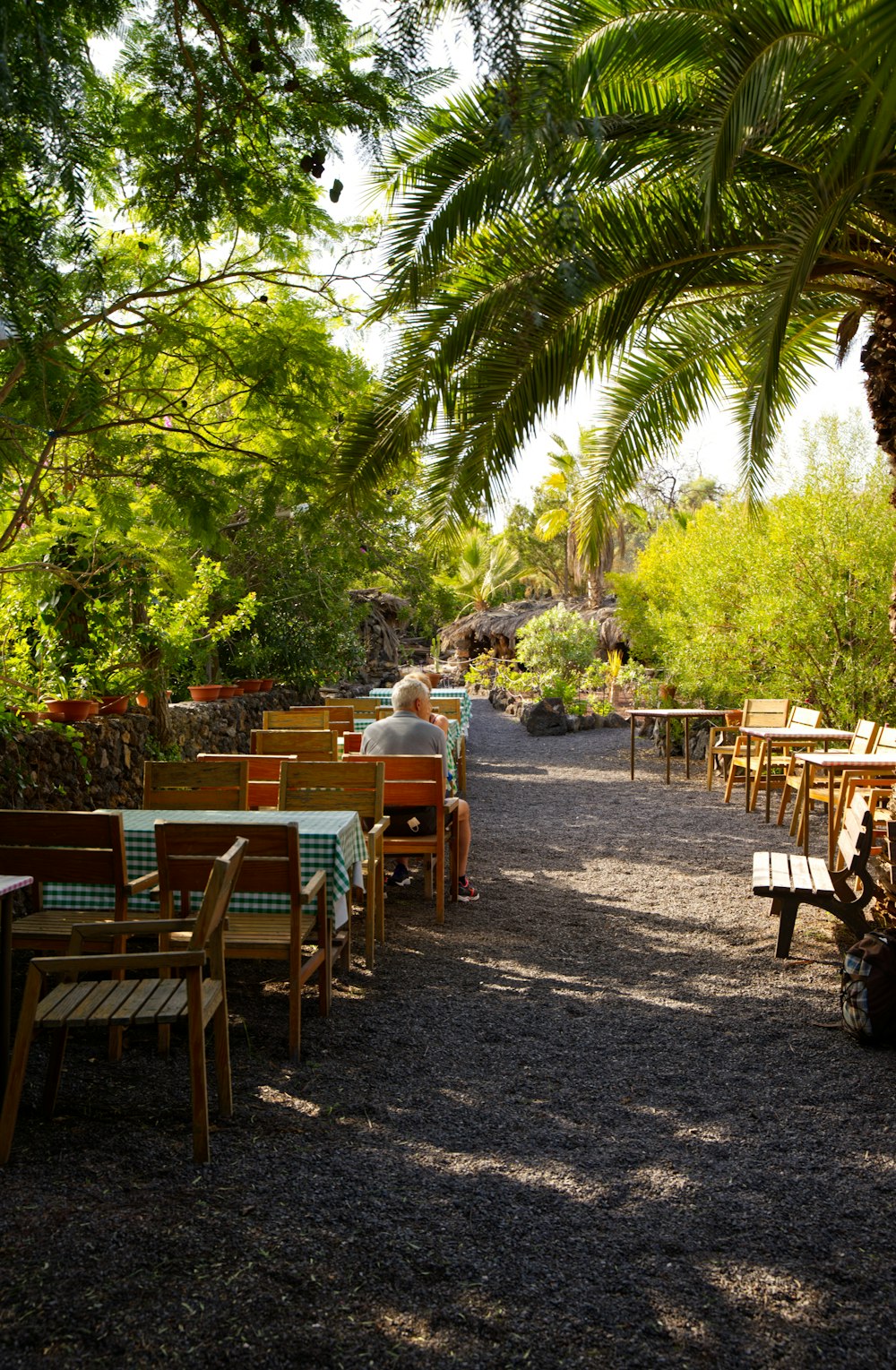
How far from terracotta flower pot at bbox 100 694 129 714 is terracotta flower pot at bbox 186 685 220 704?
306 cm

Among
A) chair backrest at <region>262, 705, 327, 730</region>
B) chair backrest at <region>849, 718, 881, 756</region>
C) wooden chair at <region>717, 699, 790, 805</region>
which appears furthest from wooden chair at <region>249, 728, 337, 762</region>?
wooden chair at <region>717, 699, 790, 805</region>

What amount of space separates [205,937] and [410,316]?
4.36 meters

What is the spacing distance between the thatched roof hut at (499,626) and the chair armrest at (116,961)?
2610cm

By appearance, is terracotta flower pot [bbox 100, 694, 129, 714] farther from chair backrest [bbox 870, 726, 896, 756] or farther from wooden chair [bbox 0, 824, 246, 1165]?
chair backrest [bbox 870, 726, 896, 756]

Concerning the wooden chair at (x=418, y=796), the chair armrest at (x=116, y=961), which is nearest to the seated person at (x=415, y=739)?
the wooden chair at (x=418, y=796)

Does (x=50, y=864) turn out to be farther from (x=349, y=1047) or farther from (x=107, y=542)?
(x=107, y=542)

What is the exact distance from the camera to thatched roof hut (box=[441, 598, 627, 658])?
32.0 metres

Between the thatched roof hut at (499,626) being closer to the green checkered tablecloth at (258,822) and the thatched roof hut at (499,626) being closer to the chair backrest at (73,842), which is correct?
the green checkered tablecloth at (258,822)

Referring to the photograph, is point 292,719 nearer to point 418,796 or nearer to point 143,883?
point 418,796

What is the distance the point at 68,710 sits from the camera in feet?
24.5

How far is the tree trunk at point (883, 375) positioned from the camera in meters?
5.70

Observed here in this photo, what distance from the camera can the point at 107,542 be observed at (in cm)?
736

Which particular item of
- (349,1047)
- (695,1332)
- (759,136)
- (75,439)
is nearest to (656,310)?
(759,136)

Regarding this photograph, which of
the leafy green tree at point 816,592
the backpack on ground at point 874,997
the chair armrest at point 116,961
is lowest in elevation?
the backpack on ground at point 874,997
